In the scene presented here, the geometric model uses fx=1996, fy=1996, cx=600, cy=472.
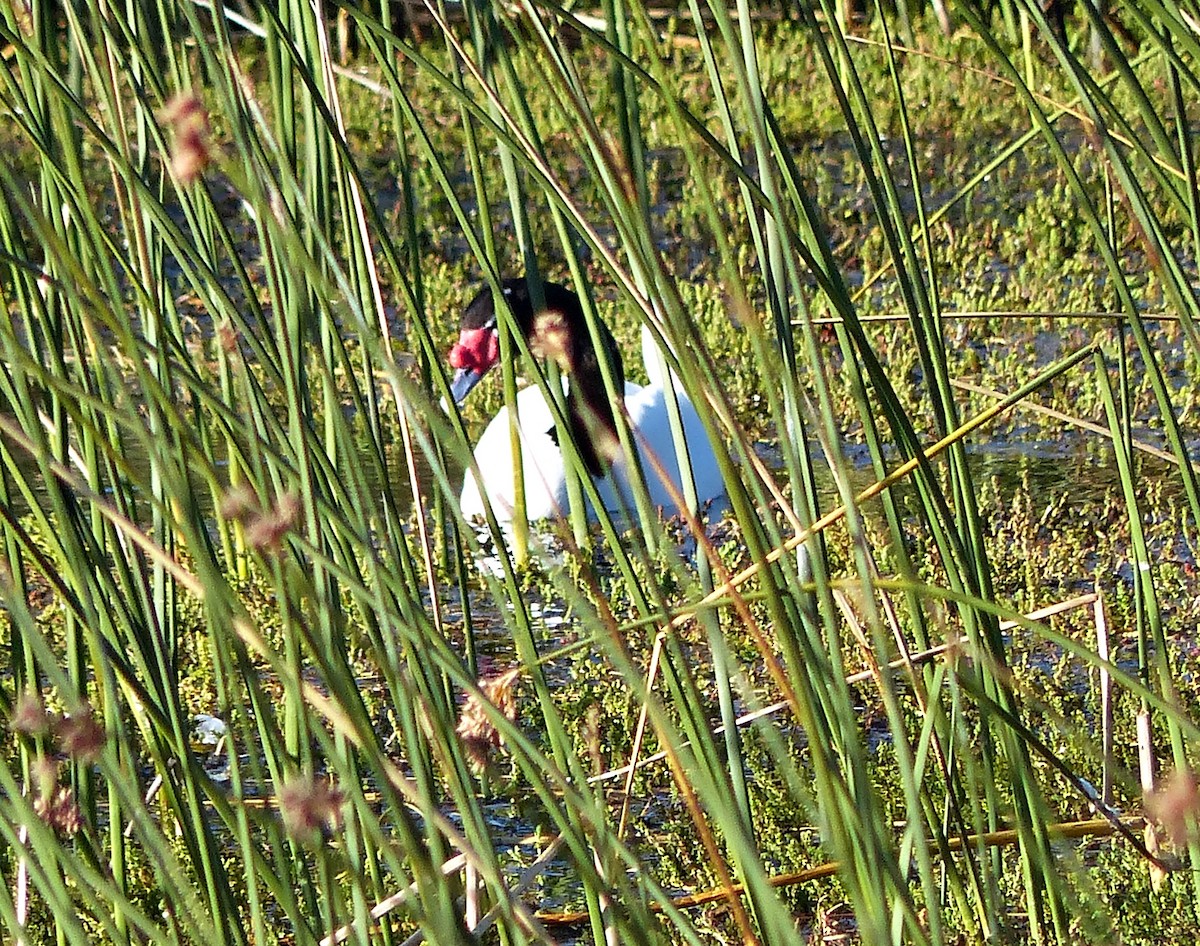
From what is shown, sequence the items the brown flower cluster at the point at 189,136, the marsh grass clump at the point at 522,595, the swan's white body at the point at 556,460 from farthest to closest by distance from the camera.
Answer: the swan's white body at the point at 556,460 → the marsh grass clump at the point at 522,595 → the brown flower cluster at the point at 189,136

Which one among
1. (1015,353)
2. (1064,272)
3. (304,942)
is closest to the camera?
(304,942)

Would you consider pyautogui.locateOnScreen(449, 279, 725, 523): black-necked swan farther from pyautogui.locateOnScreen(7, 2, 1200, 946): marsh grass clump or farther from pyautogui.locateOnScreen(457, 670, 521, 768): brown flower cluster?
pyautogui.locateOnScreen(457, 670, 521, 768): brown flower cluster

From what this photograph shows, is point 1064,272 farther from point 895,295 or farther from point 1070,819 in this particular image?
point 1070,819

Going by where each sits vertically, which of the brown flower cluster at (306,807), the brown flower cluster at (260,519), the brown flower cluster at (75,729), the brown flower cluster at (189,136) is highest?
the brown flower cluster at (189,136)

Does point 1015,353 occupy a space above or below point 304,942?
above

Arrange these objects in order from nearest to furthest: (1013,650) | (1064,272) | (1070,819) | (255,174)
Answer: (255,174) < (1070,819) < (1013,650) < (1064,272)

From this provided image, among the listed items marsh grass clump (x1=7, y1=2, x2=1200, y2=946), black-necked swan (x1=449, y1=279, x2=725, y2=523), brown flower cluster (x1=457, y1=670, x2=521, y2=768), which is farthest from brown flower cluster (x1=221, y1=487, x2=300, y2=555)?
black-necked swan (x1=449, y1=279, x2=725, y2=523)

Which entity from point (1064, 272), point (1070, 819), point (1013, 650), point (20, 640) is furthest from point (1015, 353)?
point (20, 640)

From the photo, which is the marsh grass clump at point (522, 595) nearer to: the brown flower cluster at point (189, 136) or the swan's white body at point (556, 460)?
the brown flower cluster at point (189, 136)

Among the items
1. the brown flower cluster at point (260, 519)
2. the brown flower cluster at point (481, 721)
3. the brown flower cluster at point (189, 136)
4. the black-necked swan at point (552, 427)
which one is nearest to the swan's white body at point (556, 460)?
the black-necked swan at point (552, 427)

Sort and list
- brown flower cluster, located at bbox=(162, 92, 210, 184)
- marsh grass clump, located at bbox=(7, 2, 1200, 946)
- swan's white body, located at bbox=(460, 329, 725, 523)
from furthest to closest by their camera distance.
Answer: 1. swan's white body, located at bbox=(460, 329, 725, 523)
2. marsh grass clump, located at bbox=(7, 2, 1200, 946)
3. brown flower cluster, located at bbox=(162, 92, 210, 184)

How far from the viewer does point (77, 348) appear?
143 centimetres

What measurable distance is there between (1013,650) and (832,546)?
0.57 meters

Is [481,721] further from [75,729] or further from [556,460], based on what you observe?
[556,460]
